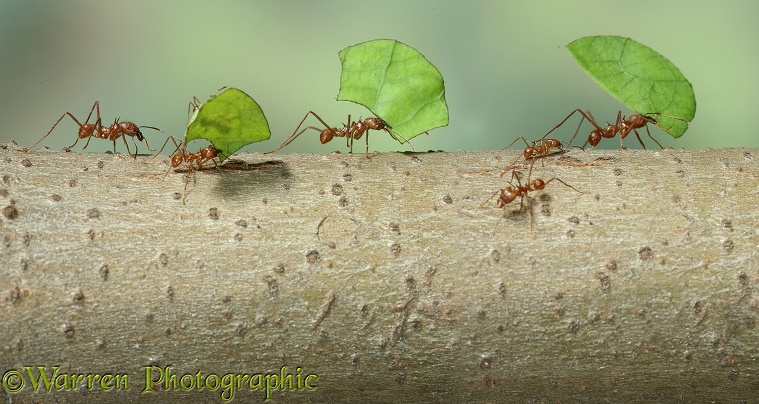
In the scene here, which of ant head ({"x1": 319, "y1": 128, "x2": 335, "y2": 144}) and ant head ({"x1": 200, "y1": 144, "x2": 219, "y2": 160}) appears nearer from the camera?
ant head ({"x1": 200, "y1": 144, "x2": 219, "y2": 160})

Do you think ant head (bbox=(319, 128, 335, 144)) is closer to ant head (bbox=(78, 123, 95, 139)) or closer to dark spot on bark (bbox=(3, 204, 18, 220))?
ant head (bbox=(78, 123, 95, 139))

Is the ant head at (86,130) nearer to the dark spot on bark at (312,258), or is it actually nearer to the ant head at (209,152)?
the ant head at (209,152)

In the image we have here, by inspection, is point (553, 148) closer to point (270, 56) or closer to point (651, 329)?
point (651, 329)

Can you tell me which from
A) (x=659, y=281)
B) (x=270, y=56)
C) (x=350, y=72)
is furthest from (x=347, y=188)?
(x=270, y=56)

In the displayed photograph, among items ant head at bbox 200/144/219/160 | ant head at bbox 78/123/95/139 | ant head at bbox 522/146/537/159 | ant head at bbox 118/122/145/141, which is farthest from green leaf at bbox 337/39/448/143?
ant head at bbox 78/123/95/139

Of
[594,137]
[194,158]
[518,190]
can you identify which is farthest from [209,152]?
[594,137]

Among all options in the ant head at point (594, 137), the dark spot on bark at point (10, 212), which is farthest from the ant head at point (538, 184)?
the dark spot on bark at point (10, 212)
